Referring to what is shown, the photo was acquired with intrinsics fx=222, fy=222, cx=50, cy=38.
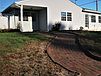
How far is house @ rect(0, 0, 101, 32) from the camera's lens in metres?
23.9

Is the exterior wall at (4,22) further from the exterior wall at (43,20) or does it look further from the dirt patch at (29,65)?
the dirt patch at (29,65)

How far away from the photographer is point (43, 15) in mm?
25656

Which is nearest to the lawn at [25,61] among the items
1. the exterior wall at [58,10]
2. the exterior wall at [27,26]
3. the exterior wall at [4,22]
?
the exterior wall at [58,10]

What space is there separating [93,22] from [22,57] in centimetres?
2304

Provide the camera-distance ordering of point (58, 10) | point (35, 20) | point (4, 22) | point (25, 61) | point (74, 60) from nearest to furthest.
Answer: point (25, 61) → point (74, 60) → point (4, 22) → point (58, 10) → point (35, 20)

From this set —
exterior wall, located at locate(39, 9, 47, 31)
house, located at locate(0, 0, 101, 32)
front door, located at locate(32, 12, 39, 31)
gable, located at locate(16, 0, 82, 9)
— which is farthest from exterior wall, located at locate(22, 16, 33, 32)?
gable, located at locate(16, 0, 82, 9)

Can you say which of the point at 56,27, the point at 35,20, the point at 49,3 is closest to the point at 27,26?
the point at 35,20

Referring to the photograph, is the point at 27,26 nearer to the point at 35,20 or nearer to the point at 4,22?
the point at 35,20

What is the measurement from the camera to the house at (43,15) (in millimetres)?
23906

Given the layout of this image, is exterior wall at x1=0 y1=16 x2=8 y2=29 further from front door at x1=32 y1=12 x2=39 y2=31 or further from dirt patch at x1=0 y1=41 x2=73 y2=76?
dirt patch at x1=0 y1=41 x2=73 y2=76

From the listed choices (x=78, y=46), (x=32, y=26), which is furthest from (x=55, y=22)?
(x=78, y=46)

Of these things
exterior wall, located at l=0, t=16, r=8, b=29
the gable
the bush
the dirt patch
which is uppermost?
the gable

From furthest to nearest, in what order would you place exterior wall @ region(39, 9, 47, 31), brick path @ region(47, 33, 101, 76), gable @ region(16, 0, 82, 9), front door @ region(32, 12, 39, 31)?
front door @ region(32, 12, 39, 31), exterior wall @ region(39, 9, 47, 31), gable @ region(16, 0, 82, 9), brick path @ region(47, 33, 101, 76)

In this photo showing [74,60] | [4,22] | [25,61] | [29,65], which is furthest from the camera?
[4,22]
